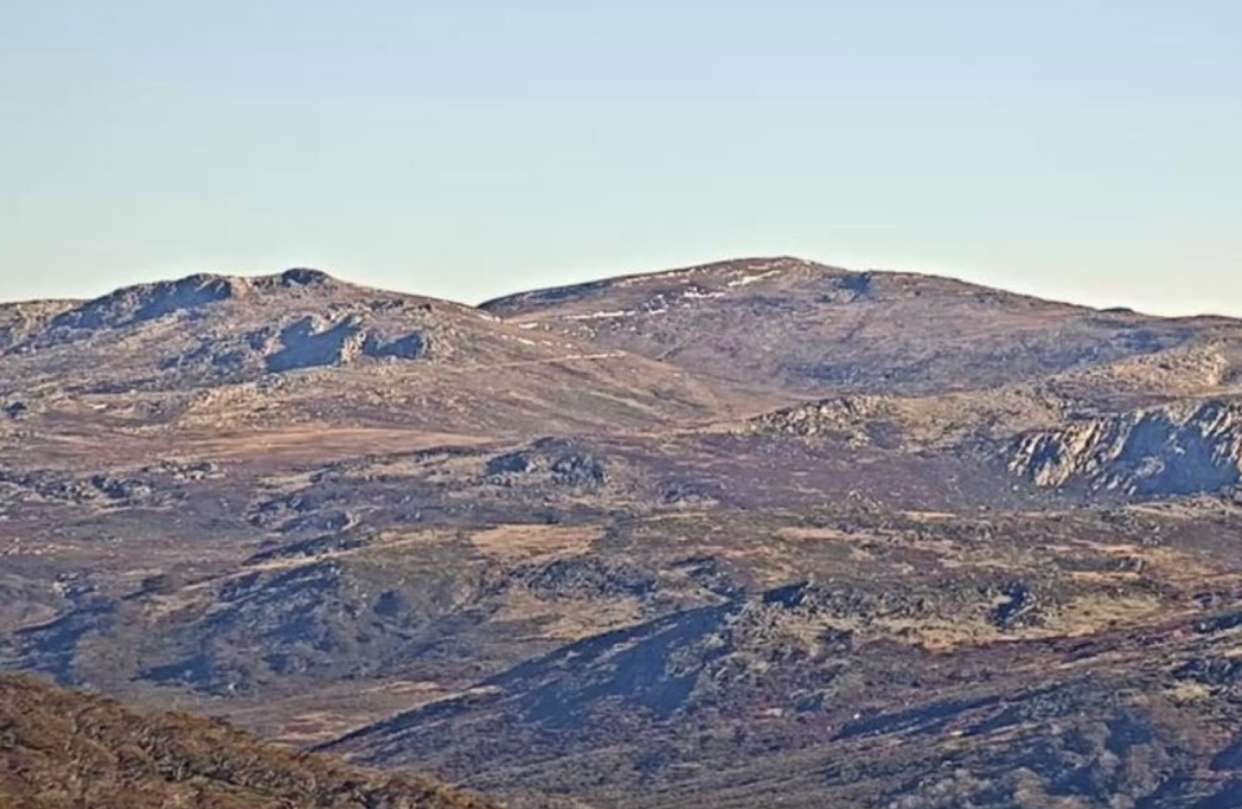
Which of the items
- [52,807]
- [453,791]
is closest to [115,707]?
[453,791]

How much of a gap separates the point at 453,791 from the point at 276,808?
48.2 ft

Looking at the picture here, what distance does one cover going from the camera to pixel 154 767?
133 meters

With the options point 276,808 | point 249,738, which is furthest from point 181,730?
point 276,808

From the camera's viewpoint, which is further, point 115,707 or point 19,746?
point 115,707

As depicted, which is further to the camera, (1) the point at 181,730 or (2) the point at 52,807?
(1) the point at 181,730

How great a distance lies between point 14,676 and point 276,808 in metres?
23.8

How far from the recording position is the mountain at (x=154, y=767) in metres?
126

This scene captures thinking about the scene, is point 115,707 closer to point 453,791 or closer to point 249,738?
point 249,738

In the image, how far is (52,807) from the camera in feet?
391

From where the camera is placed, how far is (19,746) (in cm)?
13112

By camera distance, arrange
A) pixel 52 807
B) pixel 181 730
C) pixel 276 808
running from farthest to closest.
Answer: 1. pixel 181 730
2. pixel 276 808
3. pixel 52 807

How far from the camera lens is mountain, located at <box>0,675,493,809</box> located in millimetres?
125812

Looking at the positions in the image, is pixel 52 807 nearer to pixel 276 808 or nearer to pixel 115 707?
pixel 276 808

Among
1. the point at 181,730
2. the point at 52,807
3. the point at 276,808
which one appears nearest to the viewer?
the point at 52,807
